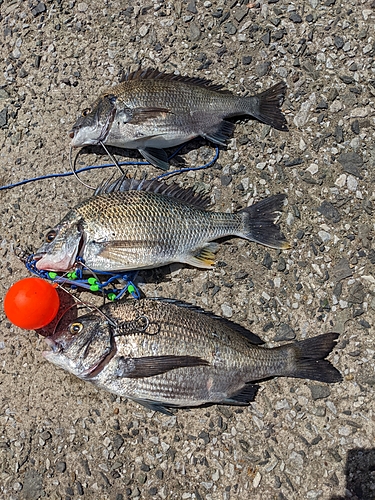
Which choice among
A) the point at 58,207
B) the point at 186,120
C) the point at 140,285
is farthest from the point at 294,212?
the point at 58,207

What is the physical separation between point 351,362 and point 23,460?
265 centimetres

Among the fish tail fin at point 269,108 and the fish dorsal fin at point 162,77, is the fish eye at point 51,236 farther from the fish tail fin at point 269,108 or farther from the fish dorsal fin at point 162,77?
the fish tail fin at point 269,108

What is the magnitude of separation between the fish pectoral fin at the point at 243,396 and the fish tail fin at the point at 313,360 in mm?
268

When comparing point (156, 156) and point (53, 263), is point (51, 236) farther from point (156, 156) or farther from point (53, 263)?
point (156, 156)

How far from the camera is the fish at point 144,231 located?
122 inches

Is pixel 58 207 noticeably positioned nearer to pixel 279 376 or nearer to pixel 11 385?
pixel 11 385

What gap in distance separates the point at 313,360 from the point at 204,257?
3.61 feet


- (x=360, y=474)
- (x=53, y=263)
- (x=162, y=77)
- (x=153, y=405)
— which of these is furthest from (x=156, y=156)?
(x=360, y=474)

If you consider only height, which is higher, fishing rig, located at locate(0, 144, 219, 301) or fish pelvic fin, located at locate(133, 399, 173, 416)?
fishing rig, located at locate(0, 144, 219, 301)

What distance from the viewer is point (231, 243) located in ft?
11.3

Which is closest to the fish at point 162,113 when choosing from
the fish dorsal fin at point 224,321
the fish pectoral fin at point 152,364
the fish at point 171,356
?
the fish dorsal fin at point 224,321

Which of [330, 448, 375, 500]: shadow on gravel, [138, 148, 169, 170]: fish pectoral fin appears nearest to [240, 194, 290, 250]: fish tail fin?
[138, 148, 169, 170]: fish pectoral fin

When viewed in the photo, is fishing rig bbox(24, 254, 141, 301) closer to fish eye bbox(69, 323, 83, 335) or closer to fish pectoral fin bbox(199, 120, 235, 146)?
fish eye bbox(69, 323, 83, 335)

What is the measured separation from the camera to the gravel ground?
3.17m
